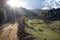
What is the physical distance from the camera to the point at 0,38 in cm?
5100

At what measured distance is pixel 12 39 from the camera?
4897cm

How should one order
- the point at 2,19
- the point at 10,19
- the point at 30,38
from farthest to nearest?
the point at 10,19
the point at 2,19
the point at 30,38

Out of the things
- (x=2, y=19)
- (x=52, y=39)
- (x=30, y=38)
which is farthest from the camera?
(x=2, y=19)

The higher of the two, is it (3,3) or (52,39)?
(3,3)

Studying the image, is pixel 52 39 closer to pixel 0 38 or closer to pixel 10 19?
pixel 0 38

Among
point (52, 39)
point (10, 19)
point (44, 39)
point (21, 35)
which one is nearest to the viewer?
point (21, 35)

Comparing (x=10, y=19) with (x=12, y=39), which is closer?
(x=12, y=39)

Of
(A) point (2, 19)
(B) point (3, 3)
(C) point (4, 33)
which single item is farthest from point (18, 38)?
(B) point (3, 3)

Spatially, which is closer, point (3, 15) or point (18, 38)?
point (18, 38)

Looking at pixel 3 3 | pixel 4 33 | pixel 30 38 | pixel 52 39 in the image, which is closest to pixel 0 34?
pixel 4 33

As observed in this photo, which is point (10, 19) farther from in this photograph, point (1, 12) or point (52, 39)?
point (52, 39)

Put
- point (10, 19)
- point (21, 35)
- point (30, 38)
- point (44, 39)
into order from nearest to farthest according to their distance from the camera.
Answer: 1. point (30, 38)
2. point (21, 35)
3. point (44, 39)
4. point (10, 19)

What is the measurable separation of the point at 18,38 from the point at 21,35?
2.52 metres

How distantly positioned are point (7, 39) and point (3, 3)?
5375cm
